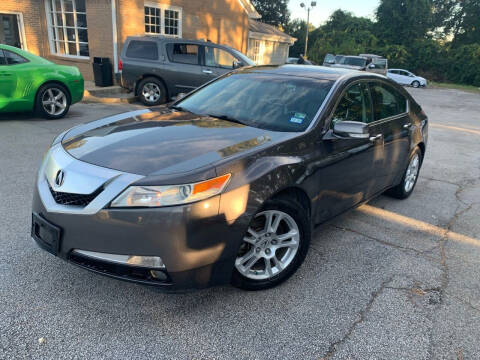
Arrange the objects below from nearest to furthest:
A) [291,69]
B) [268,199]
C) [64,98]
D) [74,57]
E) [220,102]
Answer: [268,199]
[220,102]
[291,69]
[64,98]
[74,57]

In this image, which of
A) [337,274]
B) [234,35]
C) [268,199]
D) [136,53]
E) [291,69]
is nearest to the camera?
[268,199]

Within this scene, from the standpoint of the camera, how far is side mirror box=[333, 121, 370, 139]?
3180 mm

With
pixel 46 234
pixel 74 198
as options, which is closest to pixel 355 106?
pixel 74 198

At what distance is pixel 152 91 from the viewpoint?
37.0 feet

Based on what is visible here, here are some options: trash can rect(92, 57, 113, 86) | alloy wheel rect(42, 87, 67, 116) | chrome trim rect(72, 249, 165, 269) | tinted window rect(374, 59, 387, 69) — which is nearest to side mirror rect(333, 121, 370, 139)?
chrome trim rect(72, 249, 165, 269)

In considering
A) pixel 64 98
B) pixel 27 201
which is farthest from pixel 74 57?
pixel 27 201

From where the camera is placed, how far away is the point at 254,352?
7.68ft

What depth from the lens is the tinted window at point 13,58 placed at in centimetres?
763

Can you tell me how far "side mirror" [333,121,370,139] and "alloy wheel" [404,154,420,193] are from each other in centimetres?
212

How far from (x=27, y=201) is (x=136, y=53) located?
26.2ft

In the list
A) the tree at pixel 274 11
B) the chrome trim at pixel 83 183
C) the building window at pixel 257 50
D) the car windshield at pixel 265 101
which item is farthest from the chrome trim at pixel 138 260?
the tree at pixel 274 11

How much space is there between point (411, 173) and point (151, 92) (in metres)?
8.20

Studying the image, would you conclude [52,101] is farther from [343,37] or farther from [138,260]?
[343,37]

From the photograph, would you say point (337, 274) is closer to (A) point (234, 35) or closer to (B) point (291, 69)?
(B) point (291, 69)
